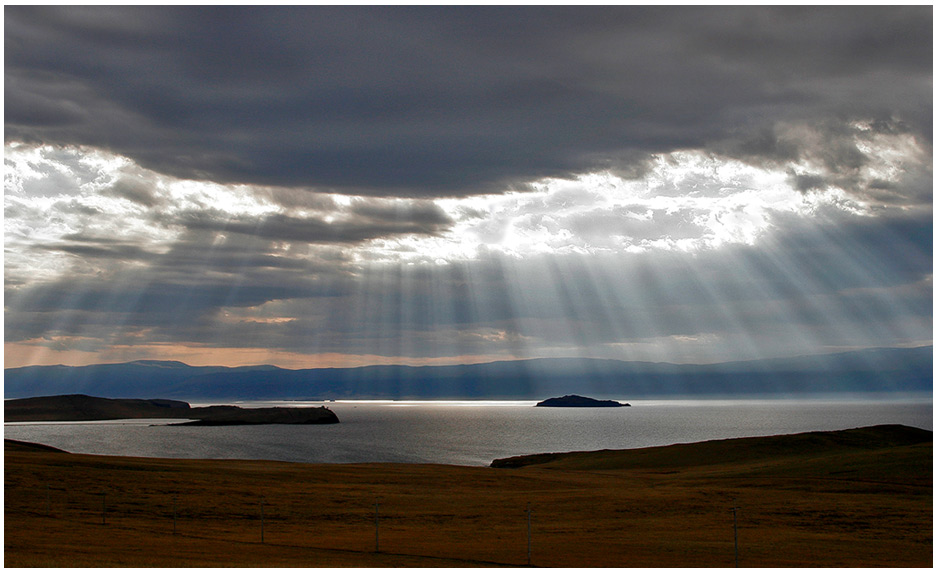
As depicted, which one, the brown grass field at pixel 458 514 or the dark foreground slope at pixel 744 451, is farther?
the dark foreground slope at pixel 744 451

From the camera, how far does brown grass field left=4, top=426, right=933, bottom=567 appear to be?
29.2 metres

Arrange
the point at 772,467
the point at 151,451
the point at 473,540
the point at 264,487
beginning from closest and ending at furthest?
1. the point at 473,540
2. the point at 264,487
3. the point at 772,467
4. the point at 151,451

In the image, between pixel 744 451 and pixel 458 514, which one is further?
pixel 744 451

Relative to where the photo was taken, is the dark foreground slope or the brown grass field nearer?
the brown grass field

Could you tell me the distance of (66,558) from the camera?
80.2ft

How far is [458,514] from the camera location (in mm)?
44438

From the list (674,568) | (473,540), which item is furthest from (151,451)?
(674,568)

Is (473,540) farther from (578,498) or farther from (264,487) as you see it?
(264,487)

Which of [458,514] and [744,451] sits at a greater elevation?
[744,451]

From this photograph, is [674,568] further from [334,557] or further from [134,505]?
[134,505]

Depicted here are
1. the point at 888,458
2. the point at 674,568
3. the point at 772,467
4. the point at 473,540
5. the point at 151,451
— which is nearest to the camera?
the point at 674,568

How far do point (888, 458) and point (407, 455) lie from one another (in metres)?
82.2

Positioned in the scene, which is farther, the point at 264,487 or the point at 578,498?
the point at 264,487

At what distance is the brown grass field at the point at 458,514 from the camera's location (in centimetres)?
2923
